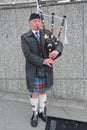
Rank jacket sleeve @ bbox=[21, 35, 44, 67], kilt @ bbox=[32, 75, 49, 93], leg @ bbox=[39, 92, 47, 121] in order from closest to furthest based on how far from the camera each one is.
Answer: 1. jacket sleeve @ bbox=[21, 35, 44, 67]
2. kilt @ bbox=[32, 75, 49, 93]
3. leg @ bbox=[39, 92, 47, 121]

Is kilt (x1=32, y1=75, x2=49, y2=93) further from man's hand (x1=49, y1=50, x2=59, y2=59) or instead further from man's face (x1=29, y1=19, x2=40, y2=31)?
man's face (x1=29, y1=19, x2=40, y2=31)

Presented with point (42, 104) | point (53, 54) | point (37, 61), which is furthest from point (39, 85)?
point (53, 54)

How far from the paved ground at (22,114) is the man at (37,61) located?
0.19m

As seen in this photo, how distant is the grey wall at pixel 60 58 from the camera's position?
7156 millimetres

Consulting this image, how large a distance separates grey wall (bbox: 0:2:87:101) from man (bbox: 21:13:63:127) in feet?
4.34

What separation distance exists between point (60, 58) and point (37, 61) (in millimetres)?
1630

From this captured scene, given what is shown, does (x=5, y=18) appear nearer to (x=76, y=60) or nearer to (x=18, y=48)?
(x=18, y=48)

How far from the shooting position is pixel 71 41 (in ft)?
23.6

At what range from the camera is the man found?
225 inches

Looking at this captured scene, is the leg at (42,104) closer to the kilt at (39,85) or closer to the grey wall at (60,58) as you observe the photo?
the kilt at (39,85)

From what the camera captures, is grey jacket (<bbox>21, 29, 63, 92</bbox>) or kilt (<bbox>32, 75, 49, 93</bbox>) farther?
kilt (<bbox>32, 75, 49, 93</bbox>)

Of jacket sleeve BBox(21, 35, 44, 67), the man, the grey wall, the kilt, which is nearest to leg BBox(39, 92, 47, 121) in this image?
the man

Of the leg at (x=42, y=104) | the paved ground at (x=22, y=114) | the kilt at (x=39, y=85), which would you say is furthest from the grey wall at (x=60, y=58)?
the kilt at (x=39, y=85)

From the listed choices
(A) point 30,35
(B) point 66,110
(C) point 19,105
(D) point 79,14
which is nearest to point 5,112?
(C) point 19,105
